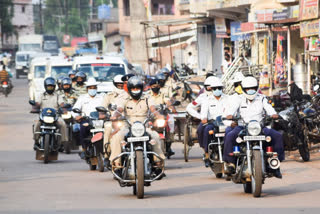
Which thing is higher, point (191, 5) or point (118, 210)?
point (191, 5)

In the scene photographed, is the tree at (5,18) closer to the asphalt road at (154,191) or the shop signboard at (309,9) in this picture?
the shop signboard at (309,9)

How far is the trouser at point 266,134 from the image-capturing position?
10805 millimetres

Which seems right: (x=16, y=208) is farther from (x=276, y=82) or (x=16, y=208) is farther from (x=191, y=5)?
(x=191, y=5)

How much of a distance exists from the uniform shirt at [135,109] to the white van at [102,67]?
13200mm

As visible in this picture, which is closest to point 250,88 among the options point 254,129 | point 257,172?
point 254,129

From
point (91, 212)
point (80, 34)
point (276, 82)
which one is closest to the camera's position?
point (91, 212)

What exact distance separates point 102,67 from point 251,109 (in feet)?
49.2

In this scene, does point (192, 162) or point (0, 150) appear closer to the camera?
point (192, 162)

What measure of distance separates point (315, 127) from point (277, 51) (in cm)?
1394

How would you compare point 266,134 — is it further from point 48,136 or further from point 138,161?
point 48,136

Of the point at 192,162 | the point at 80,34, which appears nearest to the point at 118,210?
the point at 192,162

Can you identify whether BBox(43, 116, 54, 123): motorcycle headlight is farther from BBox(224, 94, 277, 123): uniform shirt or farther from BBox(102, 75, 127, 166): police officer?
BBox(224, 94, 277, 123): uniform shirt

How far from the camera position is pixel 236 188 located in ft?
39.3

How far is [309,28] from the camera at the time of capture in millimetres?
24453
